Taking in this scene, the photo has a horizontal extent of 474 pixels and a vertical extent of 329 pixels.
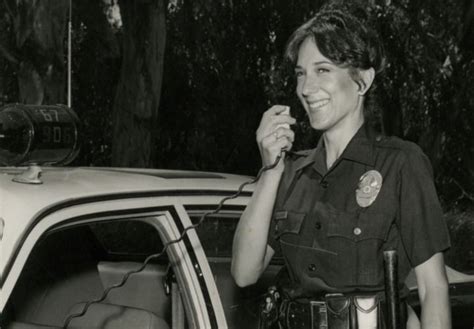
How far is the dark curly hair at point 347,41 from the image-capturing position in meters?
2.11

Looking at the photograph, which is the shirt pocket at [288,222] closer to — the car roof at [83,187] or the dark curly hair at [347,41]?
the dark curly hair at [347,41]

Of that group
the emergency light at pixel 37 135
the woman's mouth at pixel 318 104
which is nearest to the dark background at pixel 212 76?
the emergency light at pixel 37 135

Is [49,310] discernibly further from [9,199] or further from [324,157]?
[324,157]

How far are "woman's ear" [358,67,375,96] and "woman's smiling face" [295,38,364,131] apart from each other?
0.03 ft

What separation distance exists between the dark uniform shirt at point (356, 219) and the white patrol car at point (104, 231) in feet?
0.78

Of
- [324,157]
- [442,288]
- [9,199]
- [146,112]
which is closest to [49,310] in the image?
[9,199]

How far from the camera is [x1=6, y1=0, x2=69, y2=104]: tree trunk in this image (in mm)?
7723

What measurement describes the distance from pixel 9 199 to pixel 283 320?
724 mm

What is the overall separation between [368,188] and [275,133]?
255 millimetres

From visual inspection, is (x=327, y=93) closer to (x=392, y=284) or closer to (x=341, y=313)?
(x=341, y=313)

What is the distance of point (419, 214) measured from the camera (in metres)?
1.95

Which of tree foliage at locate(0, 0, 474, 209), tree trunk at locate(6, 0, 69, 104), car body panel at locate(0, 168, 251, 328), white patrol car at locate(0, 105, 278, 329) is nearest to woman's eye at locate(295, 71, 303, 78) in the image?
white patrol car at locate(0, 105, 278, 329)

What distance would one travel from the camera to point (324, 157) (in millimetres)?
2193

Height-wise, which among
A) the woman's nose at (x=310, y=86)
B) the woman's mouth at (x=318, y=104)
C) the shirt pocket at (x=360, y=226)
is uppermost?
the woman's nose at (x=310, y=86)
